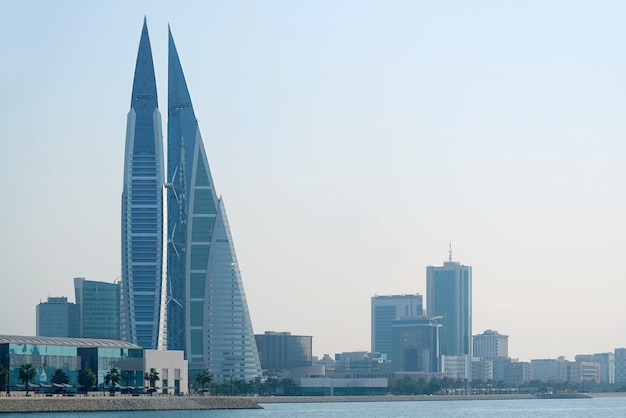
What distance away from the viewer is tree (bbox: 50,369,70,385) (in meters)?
160

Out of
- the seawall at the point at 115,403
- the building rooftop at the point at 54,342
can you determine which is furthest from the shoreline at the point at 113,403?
the building rooftop at the point at 54,342

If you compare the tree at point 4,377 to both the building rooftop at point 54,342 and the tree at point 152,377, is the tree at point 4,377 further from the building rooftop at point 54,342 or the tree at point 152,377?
the tree at point 152,377

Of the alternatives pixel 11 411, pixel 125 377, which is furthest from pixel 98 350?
pixel 11 411

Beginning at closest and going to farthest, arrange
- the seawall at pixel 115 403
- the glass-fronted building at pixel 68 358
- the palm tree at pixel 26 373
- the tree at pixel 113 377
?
the seawall at pixel 115 403, the palm tree at pixel 26 373, the glass-fronted building at pixel 68 358, the tree at pixel 113 377

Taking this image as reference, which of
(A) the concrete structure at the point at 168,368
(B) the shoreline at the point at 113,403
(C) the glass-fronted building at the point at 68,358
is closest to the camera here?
(B) the shoreline at the point at 113,403

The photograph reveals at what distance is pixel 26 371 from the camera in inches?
6004

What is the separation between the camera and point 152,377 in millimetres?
172875

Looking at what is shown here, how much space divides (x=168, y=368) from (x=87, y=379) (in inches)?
917

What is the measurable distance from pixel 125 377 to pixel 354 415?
30.7 metres

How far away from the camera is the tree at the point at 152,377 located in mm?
172250

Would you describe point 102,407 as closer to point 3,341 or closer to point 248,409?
point 3,341

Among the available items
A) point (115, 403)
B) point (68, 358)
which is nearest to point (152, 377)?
point (68, 358)

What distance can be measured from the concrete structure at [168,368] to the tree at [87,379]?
1365cm

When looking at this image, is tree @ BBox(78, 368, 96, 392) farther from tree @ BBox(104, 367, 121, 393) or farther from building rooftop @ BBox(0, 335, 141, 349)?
building rooftop @ BBox(0, 335, 141, 349)
